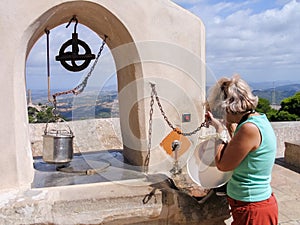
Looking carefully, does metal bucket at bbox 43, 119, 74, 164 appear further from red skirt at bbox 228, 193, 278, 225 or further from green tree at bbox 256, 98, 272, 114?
green tree at bbox 256, 98, 272, 114

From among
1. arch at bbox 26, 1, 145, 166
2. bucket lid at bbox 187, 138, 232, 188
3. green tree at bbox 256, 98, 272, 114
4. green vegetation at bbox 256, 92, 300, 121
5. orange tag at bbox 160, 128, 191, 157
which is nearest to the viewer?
bucket lid at bbox 187, 138, 232, 188

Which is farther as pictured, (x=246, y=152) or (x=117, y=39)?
(x=117, y=39)

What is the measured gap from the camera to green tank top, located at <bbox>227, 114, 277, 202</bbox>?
1895 mm

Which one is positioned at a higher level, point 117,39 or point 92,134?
point 117,39

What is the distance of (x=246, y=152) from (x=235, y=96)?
0.34 metres

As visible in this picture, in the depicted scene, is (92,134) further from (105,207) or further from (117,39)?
(105,207)

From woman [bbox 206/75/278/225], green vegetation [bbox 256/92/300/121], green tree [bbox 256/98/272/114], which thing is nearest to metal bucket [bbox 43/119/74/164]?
woman [bbox 206/75/278/225]

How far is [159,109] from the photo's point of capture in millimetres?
3180

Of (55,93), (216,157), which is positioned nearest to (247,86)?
(216,157)

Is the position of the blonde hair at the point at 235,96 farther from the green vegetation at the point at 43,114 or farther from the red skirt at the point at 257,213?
the green vegetation at the point at 43,114

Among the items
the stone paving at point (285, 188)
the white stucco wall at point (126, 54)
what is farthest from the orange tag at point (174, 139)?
the stone paving at point (285, 188)

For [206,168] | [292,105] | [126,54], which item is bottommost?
[206,168]

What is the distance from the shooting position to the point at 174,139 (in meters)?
3.24

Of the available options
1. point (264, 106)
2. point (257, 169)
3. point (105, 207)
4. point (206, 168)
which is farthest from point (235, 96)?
point (264, 106)
